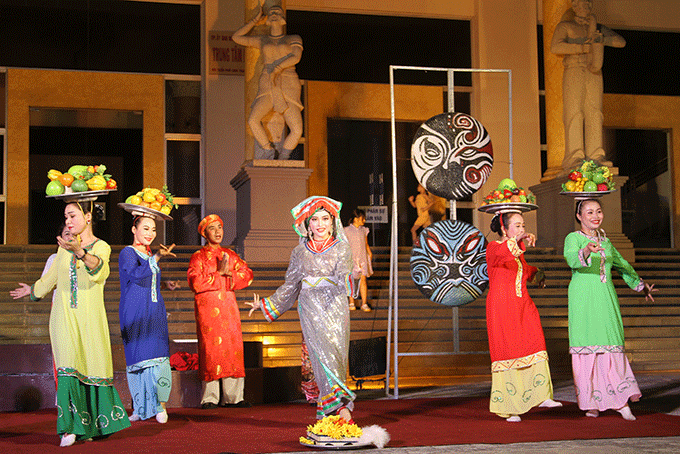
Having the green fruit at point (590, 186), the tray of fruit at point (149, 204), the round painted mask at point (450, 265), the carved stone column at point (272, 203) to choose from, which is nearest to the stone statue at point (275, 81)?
the carved stone column at point (272, 203)

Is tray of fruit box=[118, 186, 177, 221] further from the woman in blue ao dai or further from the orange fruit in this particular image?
the orange fruit

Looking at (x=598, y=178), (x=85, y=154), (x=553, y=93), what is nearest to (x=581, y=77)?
(x=553, y=93)

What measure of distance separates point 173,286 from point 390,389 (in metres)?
2.70

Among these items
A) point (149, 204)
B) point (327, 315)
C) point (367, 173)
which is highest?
point (367, 173)

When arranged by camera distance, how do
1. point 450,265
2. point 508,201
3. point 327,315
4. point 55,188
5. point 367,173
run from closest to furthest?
point 327,315
point 55,188
point 508,201
point 450,265
point 367,173

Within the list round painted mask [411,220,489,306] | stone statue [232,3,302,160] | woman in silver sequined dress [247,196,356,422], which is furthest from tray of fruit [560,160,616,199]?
stone statue [232,3,302,160]

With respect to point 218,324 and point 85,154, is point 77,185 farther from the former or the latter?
point 85,154

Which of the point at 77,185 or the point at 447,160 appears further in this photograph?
the point at 447,160

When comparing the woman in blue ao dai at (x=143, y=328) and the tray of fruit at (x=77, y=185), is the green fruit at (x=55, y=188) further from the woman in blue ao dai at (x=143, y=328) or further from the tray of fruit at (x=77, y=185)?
the woman in blue ao dai at (x=143, y=328)

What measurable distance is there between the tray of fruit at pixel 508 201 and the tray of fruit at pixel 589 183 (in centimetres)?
33

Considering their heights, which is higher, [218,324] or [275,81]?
[275,81]

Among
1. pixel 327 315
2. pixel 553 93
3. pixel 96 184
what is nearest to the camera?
pixel 327 315

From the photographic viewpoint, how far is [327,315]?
17.7ft

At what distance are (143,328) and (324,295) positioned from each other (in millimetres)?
1626
